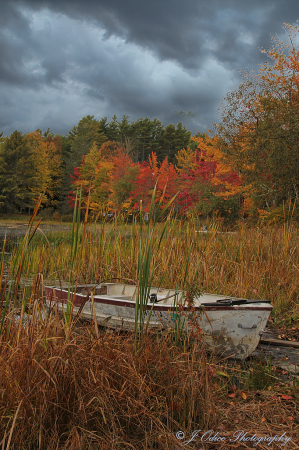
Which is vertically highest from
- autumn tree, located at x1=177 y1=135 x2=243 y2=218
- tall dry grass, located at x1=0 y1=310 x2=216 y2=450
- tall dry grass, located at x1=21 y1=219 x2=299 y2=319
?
autumn tree, located at x1=177 y1=135 x2=243 y2=218

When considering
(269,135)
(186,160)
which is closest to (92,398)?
(269,135)

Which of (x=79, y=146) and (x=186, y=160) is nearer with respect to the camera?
(x=186, y=160)

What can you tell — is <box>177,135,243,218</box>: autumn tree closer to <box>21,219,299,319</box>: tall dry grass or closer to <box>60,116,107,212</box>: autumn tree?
<box>21,219,299,319</box>: tall dry grass

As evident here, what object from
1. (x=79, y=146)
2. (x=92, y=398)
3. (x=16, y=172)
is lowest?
(x=92, y=398)

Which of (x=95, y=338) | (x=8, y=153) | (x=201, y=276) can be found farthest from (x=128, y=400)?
(x=8, y=153)

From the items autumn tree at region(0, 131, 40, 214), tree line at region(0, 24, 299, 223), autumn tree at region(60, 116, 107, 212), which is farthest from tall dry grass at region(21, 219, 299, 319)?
autumn tree at region(60, 116, 107, 212)

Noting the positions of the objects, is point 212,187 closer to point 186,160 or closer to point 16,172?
point 186,160

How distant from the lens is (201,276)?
19.9 ft

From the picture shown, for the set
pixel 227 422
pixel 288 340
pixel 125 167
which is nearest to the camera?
pixel 227 422

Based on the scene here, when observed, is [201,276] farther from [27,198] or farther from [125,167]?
[27,198]

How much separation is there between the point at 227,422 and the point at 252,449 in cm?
32

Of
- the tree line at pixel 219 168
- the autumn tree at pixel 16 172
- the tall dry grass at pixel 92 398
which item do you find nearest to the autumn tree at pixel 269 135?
the tree line at pixel 219 168

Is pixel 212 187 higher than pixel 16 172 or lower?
lower

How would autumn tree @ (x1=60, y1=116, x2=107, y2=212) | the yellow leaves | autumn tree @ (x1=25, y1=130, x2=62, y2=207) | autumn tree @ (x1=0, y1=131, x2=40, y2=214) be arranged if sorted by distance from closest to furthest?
the yellow leaves < autumn tree @ (x1=0, y1=131, x2=40, y2=214) < autumn tree @ (x1=25, y1=130, x2=62, y2=207) < autumn tree @ (x1=60, y1=116, x2=107, y2=212)
